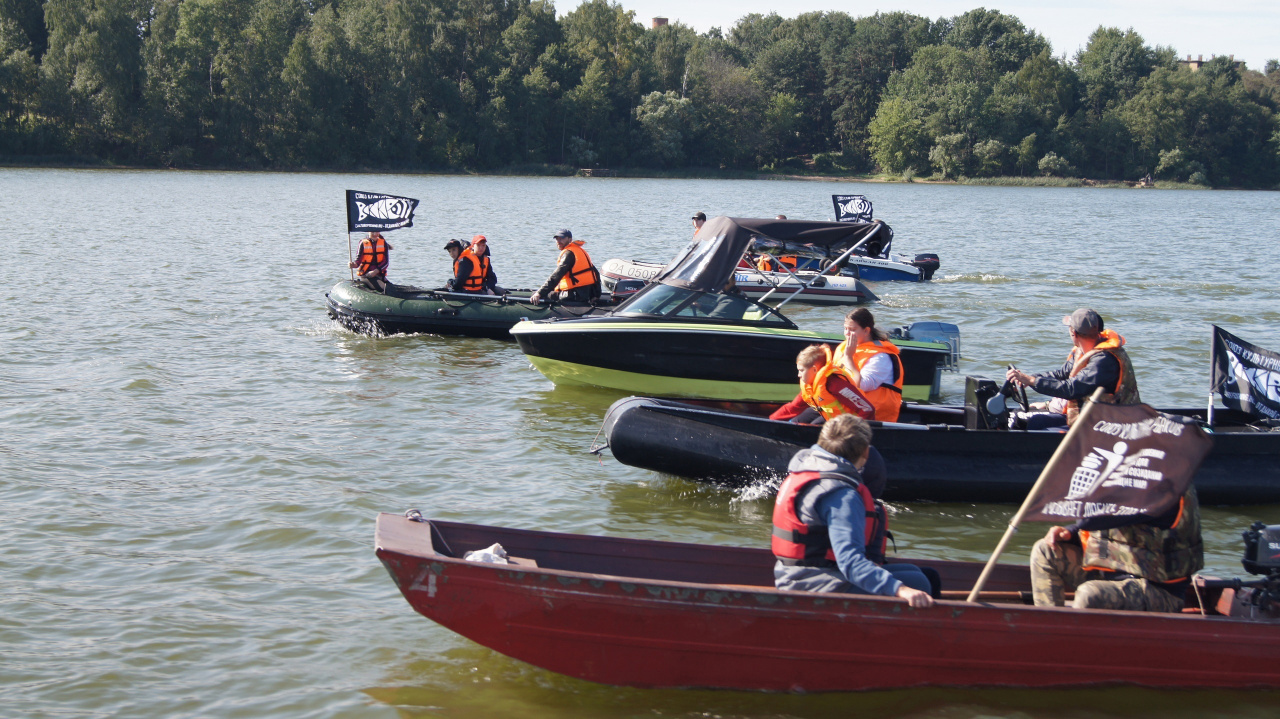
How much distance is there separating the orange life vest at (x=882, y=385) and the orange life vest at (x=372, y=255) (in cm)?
Result: 941

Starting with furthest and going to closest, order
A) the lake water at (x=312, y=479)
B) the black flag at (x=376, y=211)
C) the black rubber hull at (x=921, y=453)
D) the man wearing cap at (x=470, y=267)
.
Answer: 1. the black flag at (x=376, y=211)
2. the man wearing cap at (x=470, y=267)
3. the black rubber hull at (x=921, y=453)
4. the lake water at (x=312, y=479)

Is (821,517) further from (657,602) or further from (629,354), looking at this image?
(629,354)

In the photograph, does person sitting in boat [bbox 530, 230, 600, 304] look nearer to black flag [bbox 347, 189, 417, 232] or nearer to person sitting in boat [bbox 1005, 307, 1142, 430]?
black flag [bbox 347, 189, 417, 232]

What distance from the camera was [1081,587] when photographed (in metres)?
5.53

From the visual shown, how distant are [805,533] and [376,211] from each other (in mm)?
12531

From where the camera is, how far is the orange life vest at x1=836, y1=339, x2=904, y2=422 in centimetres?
836

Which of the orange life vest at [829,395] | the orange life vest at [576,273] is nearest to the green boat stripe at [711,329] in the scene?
the orange life vest at [576,273]

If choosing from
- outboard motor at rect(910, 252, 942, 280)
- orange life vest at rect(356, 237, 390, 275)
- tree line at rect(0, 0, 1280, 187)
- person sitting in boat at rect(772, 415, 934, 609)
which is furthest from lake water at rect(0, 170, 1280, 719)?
tree line at rect(0, 0, 1280, 187)

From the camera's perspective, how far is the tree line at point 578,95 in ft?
229

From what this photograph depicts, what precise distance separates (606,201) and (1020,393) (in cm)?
4625

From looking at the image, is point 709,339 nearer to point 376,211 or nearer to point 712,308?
point 712,308

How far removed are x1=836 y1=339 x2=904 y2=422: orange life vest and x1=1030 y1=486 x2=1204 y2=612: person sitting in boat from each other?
2960 mm

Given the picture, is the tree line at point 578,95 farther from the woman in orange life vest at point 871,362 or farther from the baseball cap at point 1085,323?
the baseball cap at point 1085,323

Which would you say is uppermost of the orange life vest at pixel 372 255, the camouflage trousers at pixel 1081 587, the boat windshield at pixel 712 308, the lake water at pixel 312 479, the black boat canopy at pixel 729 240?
the black boat canopy at pixel 729 240
